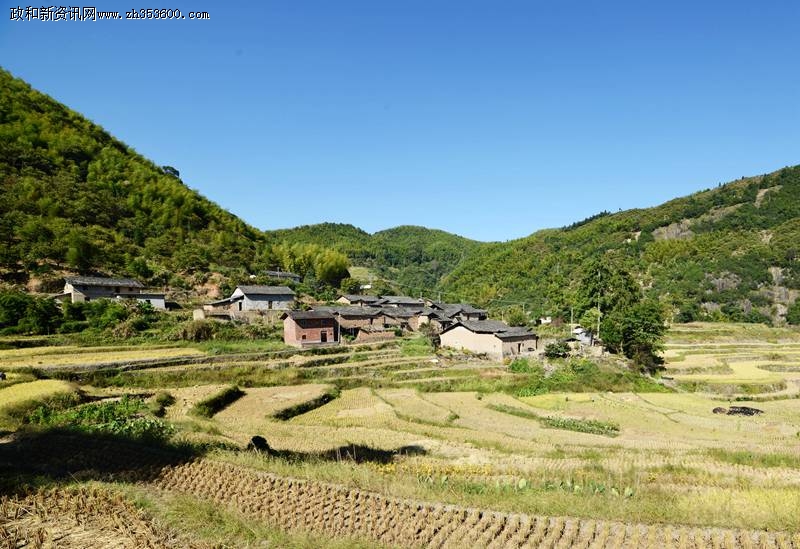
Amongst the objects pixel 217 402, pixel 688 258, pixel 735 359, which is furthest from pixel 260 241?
pixel 688 258

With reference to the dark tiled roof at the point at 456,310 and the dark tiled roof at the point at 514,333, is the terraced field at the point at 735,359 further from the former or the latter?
the dark tiled roof at the point at 456,310

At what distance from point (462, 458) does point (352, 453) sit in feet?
12.1

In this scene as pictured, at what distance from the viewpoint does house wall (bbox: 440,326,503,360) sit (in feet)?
130

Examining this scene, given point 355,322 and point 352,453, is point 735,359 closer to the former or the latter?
point 355,322

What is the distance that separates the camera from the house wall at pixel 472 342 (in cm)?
3975

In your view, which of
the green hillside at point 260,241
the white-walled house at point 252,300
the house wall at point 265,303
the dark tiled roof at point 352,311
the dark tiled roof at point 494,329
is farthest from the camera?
the green hillside at point 260,241

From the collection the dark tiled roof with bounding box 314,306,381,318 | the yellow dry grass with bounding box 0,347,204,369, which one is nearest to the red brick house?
the dark tiled roof with bounding box 314,306,381,318

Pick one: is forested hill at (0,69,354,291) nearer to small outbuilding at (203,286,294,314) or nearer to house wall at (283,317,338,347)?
small outbuilding at (203,286,294,314)

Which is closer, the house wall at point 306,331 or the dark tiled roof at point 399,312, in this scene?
the house wall at point 306,331

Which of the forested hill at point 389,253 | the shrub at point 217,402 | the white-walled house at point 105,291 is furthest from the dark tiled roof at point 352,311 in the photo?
the forested hill at point 389,253

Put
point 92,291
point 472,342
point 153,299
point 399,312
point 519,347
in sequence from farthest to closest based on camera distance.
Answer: point 399,312
point 472,342
point 153,299
point 519,347
point 92,291

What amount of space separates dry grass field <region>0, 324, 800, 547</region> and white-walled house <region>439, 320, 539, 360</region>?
12.2ft

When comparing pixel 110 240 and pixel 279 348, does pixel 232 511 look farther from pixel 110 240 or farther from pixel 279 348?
pixel 110 240

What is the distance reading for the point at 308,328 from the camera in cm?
3797
